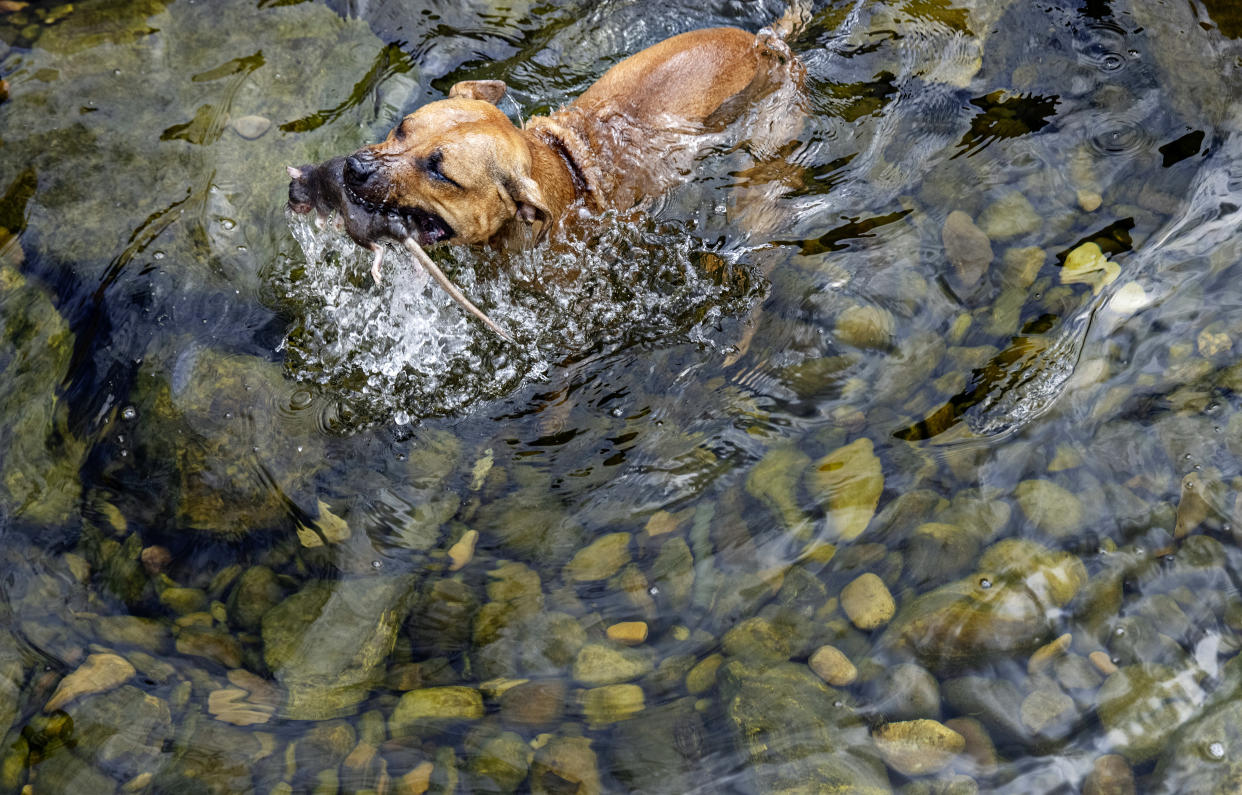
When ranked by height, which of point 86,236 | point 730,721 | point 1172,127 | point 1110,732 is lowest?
point 730,721

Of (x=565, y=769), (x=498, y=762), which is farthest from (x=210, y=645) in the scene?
(x=565, y=769)

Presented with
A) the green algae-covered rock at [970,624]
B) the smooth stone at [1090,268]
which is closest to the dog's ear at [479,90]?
the smooth stone at [1090,268]

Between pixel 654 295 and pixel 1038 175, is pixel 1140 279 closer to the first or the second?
pixel 1038 175

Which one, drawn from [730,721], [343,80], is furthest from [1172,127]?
[343,80]

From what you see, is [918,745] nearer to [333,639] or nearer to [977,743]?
[977,743]

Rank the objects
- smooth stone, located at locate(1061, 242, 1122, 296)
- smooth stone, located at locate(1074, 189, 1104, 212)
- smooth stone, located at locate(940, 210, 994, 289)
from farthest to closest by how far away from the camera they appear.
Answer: smooth stone, located at locate(1074, 189, 1104, 212)
smooth stone, located at locate(940, 210, 994, 289)
smooth stone, located at locate(1061, 242, 1122, 296)

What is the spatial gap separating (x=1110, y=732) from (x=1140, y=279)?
2.46 meters

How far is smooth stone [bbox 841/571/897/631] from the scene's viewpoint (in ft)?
14.3

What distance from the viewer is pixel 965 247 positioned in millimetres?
5238

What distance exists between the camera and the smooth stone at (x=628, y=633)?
4.43 m

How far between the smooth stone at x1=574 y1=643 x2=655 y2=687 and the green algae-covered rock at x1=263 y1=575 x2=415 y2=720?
3.10 feet

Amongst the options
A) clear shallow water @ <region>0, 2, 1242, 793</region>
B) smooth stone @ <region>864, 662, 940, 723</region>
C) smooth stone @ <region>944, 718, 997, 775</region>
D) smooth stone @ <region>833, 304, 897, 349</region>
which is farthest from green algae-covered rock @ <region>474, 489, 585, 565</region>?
smooth stone @ <region>944, 718, 997, 775</region>

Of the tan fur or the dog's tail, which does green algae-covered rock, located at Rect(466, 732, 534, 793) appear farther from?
the dog's tail

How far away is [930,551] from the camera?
14.7 ft
